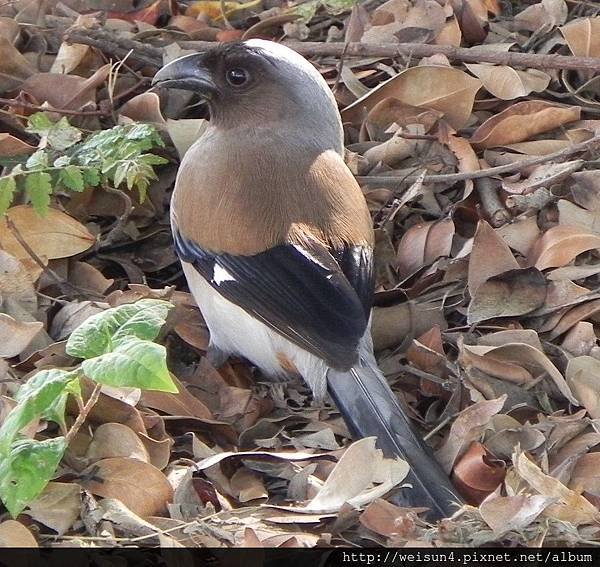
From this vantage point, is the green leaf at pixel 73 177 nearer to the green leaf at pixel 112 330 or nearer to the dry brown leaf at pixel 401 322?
the green leaf at pixel 112 330

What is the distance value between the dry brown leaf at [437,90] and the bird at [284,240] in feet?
1.54

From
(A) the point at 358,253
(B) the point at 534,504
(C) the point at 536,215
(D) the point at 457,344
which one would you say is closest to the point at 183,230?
(A) the point at 358,253

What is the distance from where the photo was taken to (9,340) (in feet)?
12.4

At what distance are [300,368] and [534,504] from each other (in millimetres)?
1019

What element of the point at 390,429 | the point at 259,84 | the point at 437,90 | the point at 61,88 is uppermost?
the point at 259,84

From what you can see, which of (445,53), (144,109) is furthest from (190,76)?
(445,53)

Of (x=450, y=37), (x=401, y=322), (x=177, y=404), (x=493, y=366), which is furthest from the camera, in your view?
(x=450, y=37)

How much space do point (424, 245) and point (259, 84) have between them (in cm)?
87

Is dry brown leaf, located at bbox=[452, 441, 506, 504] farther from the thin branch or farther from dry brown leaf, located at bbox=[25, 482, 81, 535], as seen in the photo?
the thin branch

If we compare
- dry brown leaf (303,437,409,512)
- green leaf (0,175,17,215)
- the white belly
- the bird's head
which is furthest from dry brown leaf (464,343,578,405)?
green leaf (0,175,17,215)

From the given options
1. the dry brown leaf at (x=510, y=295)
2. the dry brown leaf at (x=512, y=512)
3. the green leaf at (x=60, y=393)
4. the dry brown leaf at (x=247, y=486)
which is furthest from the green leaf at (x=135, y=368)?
the dry brown leaf at (x=510, y=295)

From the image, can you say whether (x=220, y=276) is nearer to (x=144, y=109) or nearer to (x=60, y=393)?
(x=60, y=393)

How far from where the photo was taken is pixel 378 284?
435cm

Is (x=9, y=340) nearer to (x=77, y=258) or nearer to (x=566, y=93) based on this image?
(x=77, y=258)
